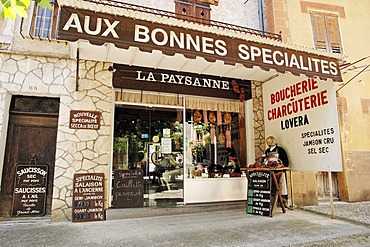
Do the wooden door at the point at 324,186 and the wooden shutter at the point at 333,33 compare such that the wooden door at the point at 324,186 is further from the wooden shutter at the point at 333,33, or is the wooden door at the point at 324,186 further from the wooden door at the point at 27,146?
the wooden door at the point at 27,146

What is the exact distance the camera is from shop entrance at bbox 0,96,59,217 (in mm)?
4727

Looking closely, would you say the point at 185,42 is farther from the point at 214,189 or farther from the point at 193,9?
the point at 214,189

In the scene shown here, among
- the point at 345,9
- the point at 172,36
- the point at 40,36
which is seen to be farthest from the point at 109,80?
the point at 345,9

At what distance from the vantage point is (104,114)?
509cm

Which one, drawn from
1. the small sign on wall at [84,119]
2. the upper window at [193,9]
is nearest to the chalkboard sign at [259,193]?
the small sign on wall at [84,119]

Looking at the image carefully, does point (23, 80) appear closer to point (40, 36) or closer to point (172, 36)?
point (40, 36)

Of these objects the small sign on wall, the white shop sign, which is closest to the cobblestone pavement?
the white shop sign

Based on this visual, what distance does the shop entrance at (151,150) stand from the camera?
5484mm

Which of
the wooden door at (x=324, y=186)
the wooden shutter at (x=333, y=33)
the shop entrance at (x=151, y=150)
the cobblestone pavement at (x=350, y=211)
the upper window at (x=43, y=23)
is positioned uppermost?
the wooden shutter at (x=333, y=33)

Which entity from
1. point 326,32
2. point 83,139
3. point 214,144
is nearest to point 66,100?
point 83,139

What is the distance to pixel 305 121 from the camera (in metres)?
5.29

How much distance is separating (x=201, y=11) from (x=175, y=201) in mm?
4717

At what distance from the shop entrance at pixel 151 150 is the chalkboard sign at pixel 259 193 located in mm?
1565

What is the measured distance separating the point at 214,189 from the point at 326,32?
18.6 feet
